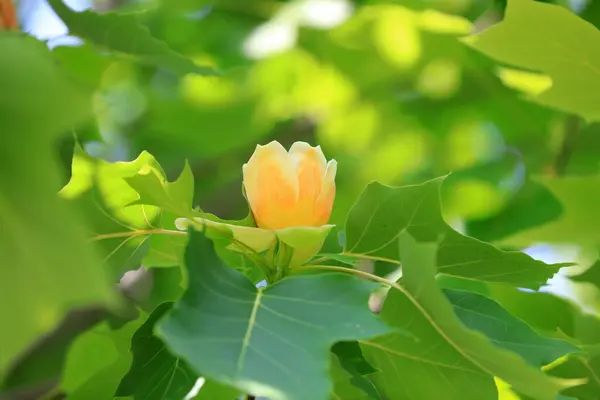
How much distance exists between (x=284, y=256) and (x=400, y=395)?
0.14 m

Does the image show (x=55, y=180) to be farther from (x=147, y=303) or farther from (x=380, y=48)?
(x=380, y=48)

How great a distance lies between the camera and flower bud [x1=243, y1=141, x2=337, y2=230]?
0.57 m

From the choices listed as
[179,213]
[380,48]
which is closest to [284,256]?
[179,213]

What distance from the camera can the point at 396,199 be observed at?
0.58 m

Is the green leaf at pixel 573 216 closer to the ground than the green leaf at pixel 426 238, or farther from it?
closer to the ground

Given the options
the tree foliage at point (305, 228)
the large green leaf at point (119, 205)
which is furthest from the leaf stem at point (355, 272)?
the large green leaf at point (119, 205)

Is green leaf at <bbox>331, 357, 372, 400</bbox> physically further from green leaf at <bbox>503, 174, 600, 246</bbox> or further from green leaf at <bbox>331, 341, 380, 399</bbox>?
green leaf at <bbox>503, 174, 600, 246</bbox>

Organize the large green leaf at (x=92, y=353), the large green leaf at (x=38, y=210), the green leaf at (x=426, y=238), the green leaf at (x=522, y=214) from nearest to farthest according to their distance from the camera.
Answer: the large green leaf at (x=38, y=210)
the green leaf at (x=426, y=238)
the large green leaf at (x=92, y=353)
the green leaf at (x=522, y=214)

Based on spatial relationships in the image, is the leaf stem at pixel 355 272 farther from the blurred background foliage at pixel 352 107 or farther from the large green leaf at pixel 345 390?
the blurred background foliage at pixel 352 107

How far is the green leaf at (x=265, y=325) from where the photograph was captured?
0.38m

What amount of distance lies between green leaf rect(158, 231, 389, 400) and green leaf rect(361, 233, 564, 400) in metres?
0.04

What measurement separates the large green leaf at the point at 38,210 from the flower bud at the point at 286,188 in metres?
0.27

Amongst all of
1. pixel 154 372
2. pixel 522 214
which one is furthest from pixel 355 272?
pixel 522 214

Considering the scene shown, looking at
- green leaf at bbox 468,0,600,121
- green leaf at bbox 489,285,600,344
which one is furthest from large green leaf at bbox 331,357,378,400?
green leaf at bbox 468,0,600,121
